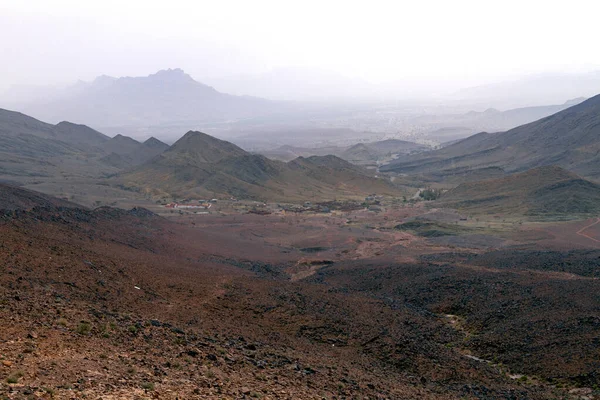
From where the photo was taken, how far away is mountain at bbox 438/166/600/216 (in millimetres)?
71438

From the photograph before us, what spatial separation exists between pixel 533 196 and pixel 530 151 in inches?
2586

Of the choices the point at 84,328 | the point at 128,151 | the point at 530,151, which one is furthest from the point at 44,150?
the point at 84,328

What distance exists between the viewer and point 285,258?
1805 inches

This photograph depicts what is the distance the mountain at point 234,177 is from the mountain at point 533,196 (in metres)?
23.7

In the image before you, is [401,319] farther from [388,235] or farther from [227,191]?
[227,191]

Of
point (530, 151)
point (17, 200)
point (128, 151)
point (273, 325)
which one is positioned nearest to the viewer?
point (273, 325)

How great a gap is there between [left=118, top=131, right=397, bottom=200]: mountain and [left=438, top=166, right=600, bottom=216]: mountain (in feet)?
77.8

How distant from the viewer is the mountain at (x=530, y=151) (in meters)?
117

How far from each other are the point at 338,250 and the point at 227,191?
4947 cm

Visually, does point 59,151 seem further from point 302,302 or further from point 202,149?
point 302,302

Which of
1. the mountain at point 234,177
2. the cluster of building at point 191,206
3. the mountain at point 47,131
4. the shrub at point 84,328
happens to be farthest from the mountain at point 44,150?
the shrub at point 84,328

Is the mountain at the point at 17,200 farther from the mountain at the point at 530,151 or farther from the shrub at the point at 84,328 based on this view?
the mountain at the point at 530,151

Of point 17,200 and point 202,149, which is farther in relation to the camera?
point 202,149

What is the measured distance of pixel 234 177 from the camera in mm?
104750
